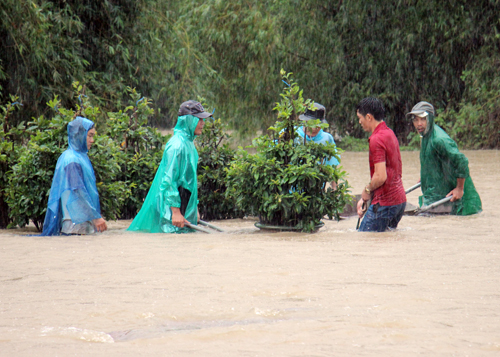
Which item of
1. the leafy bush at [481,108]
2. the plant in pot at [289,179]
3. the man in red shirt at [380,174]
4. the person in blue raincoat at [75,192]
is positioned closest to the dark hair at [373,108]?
the man in red shirt at [380,174]

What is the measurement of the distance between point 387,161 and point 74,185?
3345 millimetres

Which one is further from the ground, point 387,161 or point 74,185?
point 387,161

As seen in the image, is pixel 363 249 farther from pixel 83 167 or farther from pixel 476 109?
pixel 476 109

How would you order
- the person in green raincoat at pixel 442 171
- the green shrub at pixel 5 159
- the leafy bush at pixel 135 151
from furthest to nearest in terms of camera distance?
the leafy bush at pixel 135 151
the person in green raincoat at pixel 442 171
the green shrub at pixel 5 159

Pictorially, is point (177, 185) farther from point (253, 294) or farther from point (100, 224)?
point (253, 294)

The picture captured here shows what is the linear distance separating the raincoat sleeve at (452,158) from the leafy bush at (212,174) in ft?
9.23

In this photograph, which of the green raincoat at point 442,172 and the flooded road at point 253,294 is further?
the green raincoat at point 442,172

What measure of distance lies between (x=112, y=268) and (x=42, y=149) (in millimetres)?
2682

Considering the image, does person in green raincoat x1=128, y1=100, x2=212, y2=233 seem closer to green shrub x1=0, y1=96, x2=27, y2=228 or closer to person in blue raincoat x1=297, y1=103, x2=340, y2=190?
person in blue raincoat x1=297, y1=103, x2=340, y2=190

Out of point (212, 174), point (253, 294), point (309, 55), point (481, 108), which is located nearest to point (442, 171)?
point (212, 174)

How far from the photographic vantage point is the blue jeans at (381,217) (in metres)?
6.88

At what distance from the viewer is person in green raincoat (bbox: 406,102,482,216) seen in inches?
340

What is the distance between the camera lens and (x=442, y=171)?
8891mm

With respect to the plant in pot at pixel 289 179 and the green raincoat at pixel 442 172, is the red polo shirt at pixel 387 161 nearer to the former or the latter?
the plant in pot at pixel 289 179
